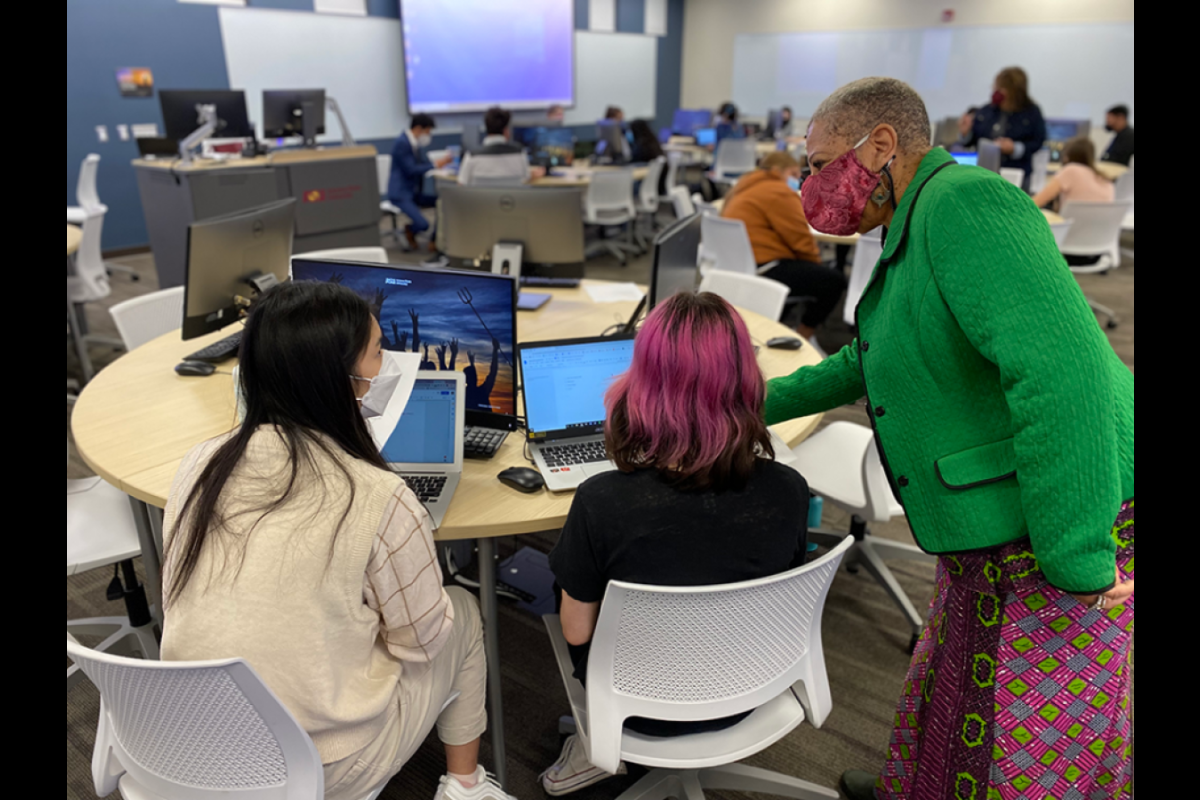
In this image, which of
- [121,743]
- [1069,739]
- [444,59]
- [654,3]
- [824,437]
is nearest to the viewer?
[121,743]

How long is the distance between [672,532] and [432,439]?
2.09ft

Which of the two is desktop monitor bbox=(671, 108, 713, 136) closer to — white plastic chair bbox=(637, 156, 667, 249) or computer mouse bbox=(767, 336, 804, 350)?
white plastic chair bbox=(637, 156, 667, 249)

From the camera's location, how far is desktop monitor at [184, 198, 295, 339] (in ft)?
6.97

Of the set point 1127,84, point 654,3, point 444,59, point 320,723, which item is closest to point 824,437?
point 320,723

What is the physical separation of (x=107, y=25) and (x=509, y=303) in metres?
6.86

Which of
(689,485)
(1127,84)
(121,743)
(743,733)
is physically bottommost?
(743,733)

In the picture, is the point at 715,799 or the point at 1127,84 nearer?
the point at 715,799

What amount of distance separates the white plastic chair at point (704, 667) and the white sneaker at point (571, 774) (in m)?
A: 0.38

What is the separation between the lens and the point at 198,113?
5250mm

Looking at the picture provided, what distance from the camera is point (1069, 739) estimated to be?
1.30 meters

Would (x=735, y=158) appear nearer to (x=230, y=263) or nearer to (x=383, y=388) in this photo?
(x=230, y=263)

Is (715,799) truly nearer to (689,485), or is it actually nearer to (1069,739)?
(1069,739)

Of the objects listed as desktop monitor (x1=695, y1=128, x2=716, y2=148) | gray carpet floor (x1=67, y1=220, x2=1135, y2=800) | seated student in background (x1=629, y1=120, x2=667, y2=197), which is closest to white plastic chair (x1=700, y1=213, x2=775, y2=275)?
gray carpet floor (x1=67, y1=220, x2=1135, y2=800)

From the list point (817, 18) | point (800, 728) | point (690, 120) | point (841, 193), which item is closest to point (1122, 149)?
point (817, 18)
